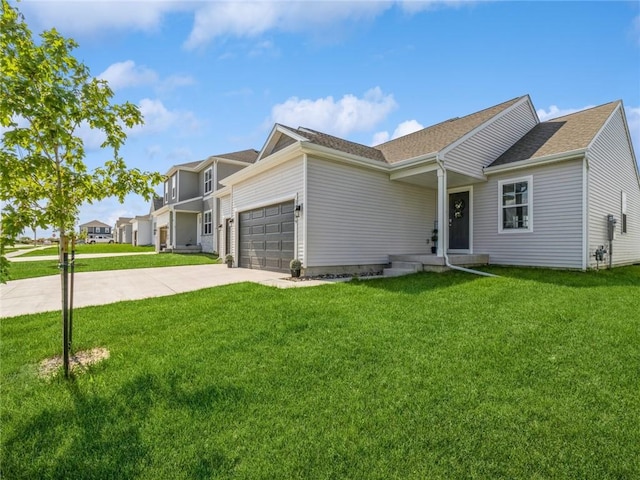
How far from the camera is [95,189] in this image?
384 centimetres

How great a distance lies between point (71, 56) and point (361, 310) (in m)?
4.95

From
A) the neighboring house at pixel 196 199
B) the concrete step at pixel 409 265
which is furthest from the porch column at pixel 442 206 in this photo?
the neighboring house at pixel 196 199

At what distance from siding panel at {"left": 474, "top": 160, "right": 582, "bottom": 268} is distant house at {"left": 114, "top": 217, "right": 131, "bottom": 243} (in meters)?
48.7

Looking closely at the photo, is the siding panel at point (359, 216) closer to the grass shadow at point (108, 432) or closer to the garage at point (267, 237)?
the garage at point (267, 237)

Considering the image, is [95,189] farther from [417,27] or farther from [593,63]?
[593,63]

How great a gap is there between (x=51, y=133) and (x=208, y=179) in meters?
19.8

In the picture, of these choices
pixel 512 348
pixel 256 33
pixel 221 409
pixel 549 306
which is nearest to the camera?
pixel 221 409

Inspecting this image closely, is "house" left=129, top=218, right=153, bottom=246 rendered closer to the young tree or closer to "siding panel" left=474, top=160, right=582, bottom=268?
"siding panel" left=474, top=160, right=582, bottom=268

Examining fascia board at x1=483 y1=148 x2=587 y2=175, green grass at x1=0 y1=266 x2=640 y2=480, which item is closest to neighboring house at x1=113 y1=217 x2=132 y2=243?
green grass at x1=0 y1=266 x2=640 y2=480

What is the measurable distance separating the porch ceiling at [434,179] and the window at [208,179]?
14861 millimetres

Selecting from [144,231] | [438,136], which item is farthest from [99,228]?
[438,136]

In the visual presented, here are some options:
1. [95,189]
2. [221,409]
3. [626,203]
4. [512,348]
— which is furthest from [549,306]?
[626,203]

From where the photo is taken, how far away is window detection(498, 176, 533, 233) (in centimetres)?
995

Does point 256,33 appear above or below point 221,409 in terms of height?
above
